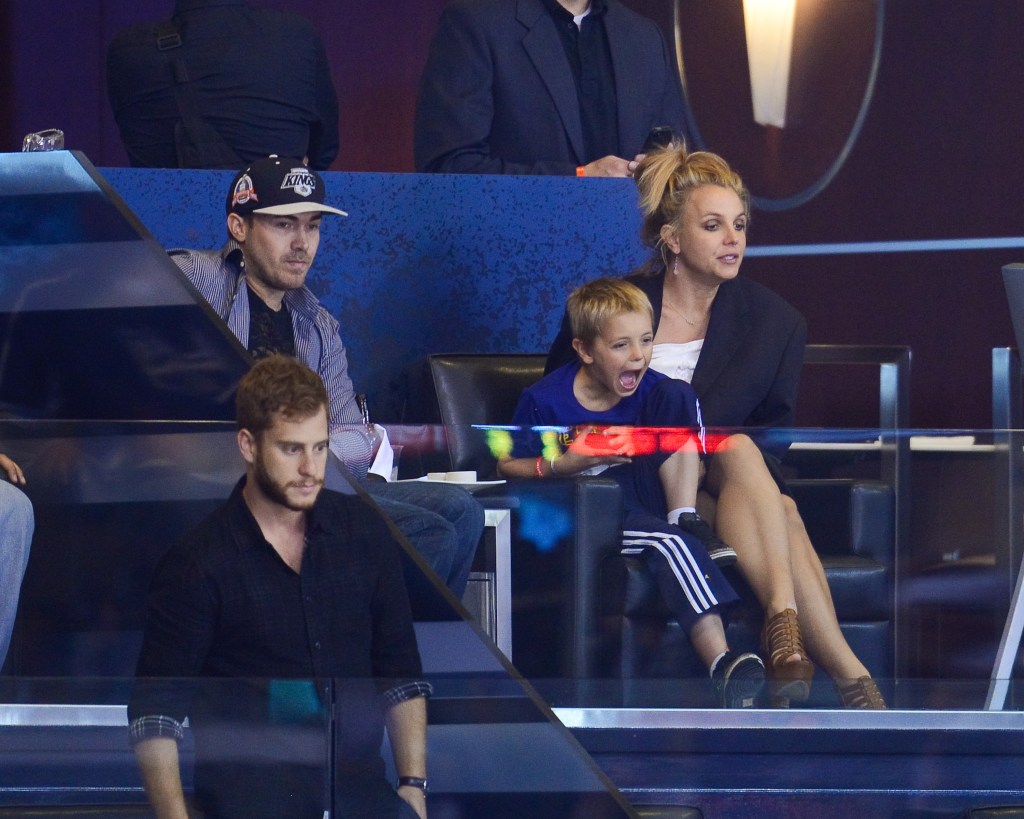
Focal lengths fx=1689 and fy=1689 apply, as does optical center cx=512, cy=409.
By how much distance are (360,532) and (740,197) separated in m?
1.40

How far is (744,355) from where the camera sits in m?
3.19

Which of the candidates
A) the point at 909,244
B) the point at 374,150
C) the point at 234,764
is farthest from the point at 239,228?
the point at 374,150

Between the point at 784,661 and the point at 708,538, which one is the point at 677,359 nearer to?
the point at 708,538

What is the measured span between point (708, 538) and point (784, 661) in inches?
9.4

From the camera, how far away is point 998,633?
2539 millimetres

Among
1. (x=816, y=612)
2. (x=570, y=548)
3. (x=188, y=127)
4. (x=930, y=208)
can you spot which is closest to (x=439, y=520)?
(x=570, y=548)

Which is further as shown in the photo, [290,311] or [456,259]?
[456,259]

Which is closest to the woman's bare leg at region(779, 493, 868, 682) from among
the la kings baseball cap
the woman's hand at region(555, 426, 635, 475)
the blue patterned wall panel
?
the woman's hand at region(555, 426, 635, 475)

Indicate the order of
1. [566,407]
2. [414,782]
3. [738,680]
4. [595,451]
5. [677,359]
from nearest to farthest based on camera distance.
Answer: [414,782], [738,680], [595,451], [566,407], [677,359]

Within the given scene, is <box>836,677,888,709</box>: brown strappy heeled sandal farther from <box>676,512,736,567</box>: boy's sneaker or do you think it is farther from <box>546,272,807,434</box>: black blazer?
<box>546,272,807,434</box>: black blazer

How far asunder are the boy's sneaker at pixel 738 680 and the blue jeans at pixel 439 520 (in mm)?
412

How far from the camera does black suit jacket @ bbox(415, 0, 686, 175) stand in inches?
148

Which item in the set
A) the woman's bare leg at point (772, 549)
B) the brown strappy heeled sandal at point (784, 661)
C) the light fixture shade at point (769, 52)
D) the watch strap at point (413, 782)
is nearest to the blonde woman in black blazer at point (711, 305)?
the woman's bare leg at point (772, 549)

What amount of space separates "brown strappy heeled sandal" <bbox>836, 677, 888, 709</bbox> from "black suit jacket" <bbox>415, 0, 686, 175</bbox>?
1.64 m
